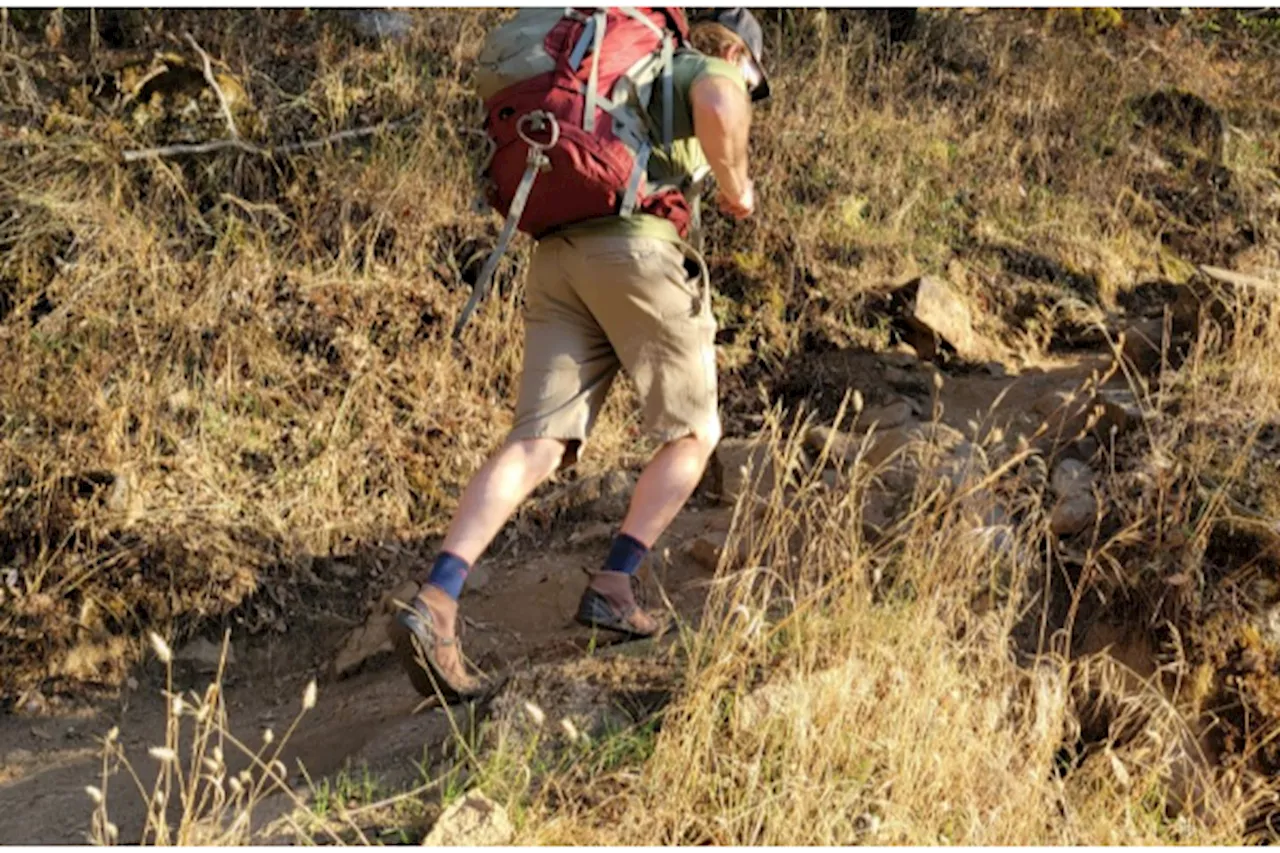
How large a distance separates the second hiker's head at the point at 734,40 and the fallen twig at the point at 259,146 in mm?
3395

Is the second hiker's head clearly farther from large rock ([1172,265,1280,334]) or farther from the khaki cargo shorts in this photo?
large rock ([1172,265,1280,334])

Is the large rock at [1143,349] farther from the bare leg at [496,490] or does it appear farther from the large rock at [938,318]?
the bare leg at [496,490]

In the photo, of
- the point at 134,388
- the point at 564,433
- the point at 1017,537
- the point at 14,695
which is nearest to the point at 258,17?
the point at 134,388

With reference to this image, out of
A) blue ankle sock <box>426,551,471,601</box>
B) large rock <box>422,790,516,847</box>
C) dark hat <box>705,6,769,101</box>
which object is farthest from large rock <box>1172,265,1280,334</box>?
large rock <box>422,790,516,847</box>

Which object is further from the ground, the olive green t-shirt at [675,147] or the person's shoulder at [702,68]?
the person's shoulder at [702,68]

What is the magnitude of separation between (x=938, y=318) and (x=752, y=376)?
40.7 inches

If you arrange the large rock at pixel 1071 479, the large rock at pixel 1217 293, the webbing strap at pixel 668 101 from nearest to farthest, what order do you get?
1. the webbing strap at pixel 668 101
2. the large rock at pixel 1071 479
3. the large rock at pixel 1217 293

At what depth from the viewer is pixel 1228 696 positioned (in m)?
4.71

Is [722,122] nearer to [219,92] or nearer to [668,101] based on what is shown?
[668,101]

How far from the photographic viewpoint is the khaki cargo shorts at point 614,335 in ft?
13.9

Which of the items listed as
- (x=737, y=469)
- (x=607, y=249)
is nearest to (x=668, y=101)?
(x=607, y=249)

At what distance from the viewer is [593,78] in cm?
411

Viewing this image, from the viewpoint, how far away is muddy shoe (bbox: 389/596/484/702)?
13.3 feet

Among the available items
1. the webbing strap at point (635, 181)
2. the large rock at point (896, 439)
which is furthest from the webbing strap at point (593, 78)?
the large rock at point (896, 439)
